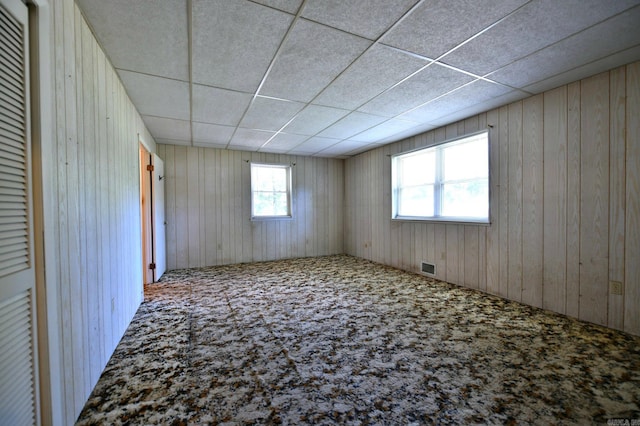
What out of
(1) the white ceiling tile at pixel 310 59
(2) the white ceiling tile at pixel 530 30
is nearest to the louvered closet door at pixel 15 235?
(1) the white ceiling tile at pixel 310 59

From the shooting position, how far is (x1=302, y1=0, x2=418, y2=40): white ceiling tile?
1585 mm

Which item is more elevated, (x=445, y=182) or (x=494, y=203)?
(x=445, y=182)

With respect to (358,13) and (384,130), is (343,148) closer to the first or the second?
(384,130)

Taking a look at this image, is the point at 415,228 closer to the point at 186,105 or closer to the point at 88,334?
the point at 186,105

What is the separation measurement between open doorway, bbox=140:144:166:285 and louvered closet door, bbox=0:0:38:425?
298 cm

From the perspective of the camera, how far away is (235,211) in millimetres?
5508

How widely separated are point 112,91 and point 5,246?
72.2 inches

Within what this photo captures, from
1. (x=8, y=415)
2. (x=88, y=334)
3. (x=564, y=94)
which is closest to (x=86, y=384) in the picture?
(x=88, y=334)

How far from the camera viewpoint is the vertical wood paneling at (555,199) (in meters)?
2.74

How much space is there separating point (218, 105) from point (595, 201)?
4.02m

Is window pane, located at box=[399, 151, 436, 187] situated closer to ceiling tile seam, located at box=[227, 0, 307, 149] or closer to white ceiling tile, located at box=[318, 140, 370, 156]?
white ceiling tile, located at box=[318, 140, 370, 156]

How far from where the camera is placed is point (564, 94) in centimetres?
271

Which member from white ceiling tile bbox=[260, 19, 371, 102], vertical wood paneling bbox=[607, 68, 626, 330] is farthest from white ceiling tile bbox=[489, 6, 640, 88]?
white ceiling tile bbox=[260, 19, 371, 102]

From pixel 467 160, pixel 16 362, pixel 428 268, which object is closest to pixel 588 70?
pixel 467 160
